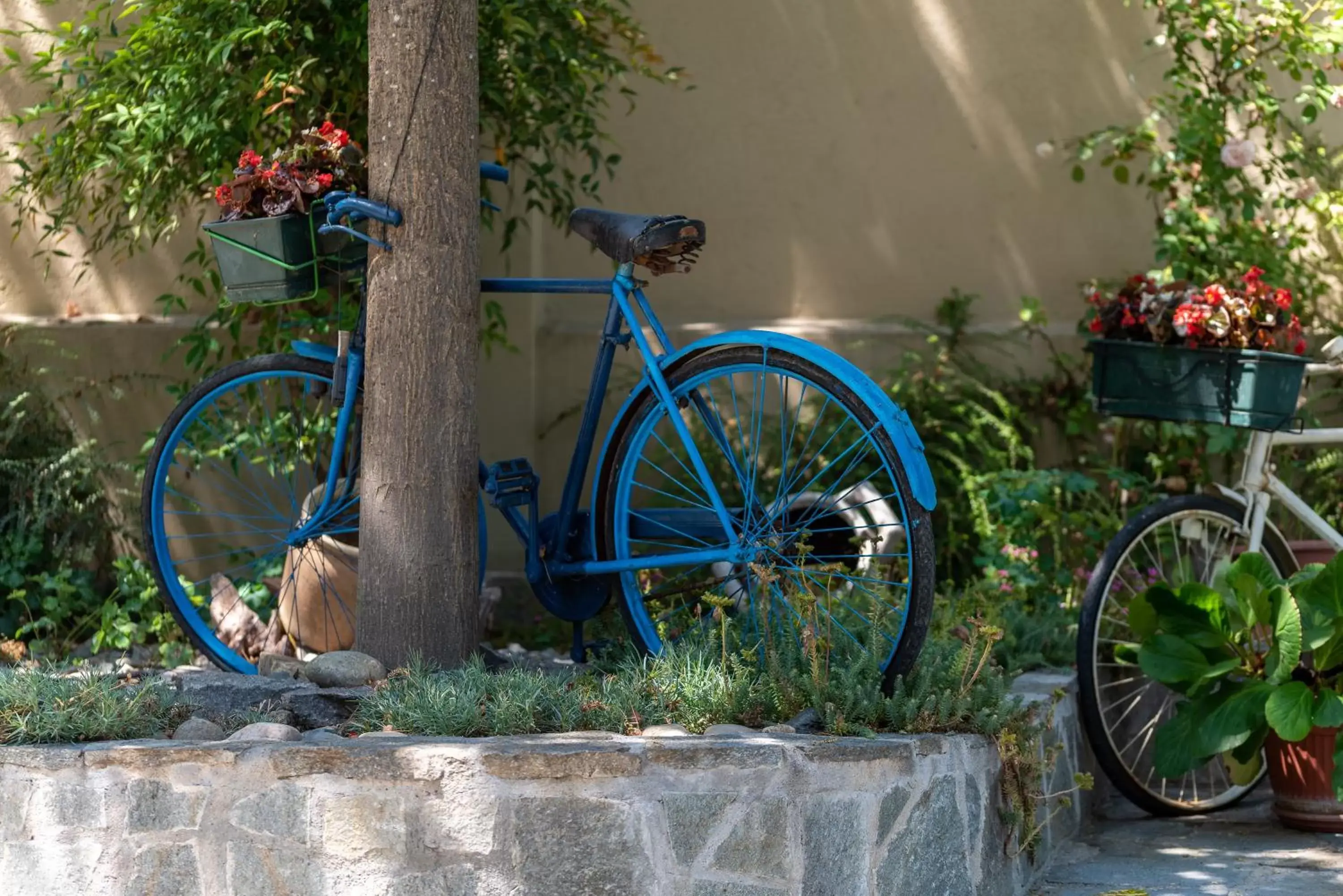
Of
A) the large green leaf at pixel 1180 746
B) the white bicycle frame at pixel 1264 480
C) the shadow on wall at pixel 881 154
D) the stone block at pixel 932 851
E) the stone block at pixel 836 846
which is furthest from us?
the shadow on wall at pixel 881 154

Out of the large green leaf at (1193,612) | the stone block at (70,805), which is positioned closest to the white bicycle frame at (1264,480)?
the large green leaf at (1193,612)

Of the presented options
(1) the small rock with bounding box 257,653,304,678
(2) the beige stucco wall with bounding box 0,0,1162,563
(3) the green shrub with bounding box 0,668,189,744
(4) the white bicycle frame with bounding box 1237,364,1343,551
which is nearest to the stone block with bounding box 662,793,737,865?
(3) the green shrub with bounding box 0,668,189,744

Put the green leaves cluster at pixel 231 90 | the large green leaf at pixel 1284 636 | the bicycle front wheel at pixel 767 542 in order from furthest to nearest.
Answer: the green leaves cluster at pixel 231 90 < the large green leaf at pixel 1284 636 < the bicycle front wheel at pixel 767 542

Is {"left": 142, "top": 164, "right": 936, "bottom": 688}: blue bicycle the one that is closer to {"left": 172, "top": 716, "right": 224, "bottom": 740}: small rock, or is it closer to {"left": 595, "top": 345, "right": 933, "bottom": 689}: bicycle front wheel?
{"left": 595, "top": 345, "right": 933, "bottom": 689}: bicycle front wheel

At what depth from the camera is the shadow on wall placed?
18.0 feet

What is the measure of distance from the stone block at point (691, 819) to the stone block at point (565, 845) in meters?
0.09

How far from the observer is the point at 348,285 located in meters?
Result: 4.64

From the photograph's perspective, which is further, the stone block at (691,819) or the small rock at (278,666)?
the small rock at (278,666)

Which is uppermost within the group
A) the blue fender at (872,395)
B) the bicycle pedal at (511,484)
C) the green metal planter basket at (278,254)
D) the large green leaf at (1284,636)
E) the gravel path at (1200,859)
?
the green metal planter basket at (278,254)

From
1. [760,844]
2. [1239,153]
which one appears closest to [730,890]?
[760,844]

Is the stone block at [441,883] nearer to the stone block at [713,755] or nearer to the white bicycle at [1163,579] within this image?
the stone block at [713,755]

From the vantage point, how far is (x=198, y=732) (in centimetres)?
298

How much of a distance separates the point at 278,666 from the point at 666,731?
1.22 metres

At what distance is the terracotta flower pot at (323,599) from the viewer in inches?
163
